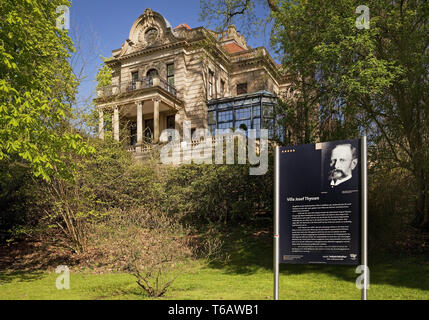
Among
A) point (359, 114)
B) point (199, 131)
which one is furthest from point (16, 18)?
point (199, 131)

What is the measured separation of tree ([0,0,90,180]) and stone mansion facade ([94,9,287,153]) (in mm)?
14596

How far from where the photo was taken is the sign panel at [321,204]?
6.20m

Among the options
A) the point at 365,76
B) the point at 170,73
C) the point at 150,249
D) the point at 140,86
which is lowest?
the point at 150,249

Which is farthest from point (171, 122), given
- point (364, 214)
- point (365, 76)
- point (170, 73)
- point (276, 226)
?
point (364, 214)

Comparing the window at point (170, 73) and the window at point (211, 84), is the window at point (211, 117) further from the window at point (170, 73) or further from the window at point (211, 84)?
the window at point (170, 73)

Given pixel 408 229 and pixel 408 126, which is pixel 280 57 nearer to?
pixel 408 126

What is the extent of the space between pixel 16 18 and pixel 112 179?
7.85m

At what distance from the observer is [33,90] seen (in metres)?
11.3

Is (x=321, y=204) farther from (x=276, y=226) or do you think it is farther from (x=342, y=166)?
(x=276, y=226)

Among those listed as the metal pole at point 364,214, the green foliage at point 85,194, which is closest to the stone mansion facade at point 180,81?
the green foliage at point 85,194

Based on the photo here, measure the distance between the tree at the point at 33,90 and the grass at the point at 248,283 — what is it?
127 inches

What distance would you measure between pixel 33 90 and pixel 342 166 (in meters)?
8.73

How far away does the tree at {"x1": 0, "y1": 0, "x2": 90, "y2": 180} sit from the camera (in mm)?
9641

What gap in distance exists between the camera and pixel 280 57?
15.5 meters
